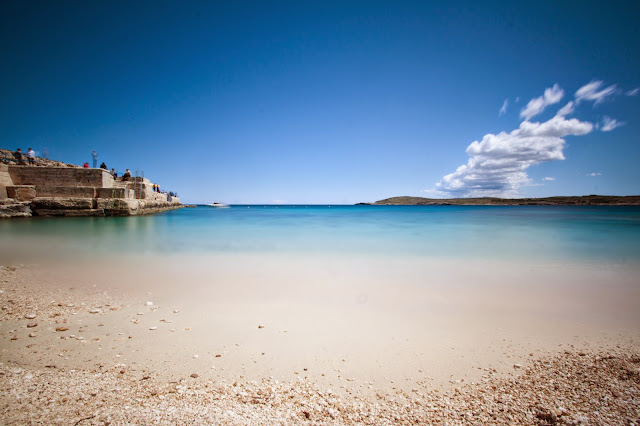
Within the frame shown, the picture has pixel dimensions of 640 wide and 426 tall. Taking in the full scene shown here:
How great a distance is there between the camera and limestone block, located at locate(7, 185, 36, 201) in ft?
48.9

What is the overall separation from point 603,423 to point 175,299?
13.8ft

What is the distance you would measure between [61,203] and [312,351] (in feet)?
67.2

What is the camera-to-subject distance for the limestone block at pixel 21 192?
1491cm

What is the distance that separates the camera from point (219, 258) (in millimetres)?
6531

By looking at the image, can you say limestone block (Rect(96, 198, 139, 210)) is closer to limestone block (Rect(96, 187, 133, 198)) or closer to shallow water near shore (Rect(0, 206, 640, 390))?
limestone block (Rect(96, 187, 133, 198))

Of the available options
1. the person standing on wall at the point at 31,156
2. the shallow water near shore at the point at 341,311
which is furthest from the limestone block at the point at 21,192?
the shallow water near shore at the point at 341,311

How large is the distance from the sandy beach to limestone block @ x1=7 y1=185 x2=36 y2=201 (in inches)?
632

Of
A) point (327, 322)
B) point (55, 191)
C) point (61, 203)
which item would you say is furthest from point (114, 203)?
point (327, 322)

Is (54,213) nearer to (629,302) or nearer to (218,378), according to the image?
(218,378)

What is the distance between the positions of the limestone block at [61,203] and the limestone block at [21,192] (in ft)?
1.93

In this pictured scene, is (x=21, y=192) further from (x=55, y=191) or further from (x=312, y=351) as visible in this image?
(x=312, y=351)

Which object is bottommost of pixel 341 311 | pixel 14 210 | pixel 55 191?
pixel 341 311

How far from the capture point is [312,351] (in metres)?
2.39

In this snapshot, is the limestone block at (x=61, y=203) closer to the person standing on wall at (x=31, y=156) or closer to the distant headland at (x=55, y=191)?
the distant headland at (x=55, y=191)
